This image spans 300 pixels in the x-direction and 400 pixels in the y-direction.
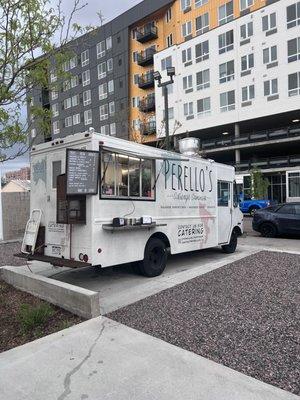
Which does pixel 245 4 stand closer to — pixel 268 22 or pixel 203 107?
pixel 268 22

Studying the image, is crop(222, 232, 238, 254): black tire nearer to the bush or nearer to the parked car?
the bush

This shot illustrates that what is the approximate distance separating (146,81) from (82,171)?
4390 centimetres

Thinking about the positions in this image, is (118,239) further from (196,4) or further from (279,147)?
(196,4)

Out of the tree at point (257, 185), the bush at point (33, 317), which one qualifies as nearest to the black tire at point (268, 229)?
the bush at point (33, 317)

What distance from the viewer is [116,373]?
3832 millimetres

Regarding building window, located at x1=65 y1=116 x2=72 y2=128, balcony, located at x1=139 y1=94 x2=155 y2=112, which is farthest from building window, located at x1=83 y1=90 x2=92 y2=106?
balcony, located at x1=139 y1=94 x2=155 y2=112

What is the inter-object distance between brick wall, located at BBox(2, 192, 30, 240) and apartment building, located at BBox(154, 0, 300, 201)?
19556 mm

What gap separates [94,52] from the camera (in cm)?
5450

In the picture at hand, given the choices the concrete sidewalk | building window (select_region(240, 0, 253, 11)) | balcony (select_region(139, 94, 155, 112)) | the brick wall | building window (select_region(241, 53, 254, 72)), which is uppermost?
building window (select_region(240, 0, 253, 11))

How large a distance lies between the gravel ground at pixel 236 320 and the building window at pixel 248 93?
31300 millimetres

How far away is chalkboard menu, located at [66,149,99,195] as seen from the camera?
6.35 meters

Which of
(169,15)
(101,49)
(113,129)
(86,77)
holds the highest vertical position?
(169,15)

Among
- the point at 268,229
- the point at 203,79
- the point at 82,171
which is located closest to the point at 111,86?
the point at 203,79

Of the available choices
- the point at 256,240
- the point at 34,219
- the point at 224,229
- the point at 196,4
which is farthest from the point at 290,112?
the point at 34,219
